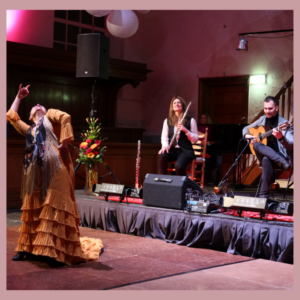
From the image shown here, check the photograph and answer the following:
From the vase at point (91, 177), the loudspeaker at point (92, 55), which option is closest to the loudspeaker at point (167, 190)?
the vase at point (91, 177)

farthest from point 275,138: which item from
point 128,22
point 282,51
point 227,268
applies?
point 282,51

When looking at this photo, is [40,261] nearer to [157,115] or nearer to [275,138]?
[275,138]

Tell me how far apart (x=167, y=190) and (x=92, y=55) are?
1.86 metres

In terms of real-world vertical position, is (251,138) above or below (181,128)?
below

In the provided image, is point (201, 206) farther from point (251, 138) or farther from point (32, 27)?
point (32, 27)

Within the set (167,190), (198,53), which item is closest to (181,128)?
(167,190)

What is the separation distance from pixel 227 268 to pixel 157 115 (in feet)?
23.9

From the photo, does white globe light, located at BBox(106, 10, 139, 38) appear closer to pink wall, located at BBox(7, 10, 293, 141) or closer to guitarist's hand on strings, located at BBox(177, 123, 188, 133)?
guitarist's hand on strings, located at BBox(177, 123, 188, 133)

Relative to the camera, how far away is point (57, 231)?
11.1ft

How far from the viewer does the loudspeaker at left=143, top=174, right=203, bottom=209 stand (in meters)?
4.38

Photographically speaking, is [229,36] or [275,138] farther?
[229,36]

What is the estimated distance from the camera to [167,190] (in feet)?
14.7

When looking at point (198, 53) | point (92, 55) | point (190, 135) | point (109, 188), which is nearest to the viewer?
point (109, 188)

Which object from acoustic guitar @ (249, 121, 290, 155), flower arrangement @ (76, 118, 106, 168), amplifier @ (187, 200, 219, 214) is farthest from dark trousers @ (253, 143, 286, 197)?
flower arrangement @ (76, 118, 106, 168)
